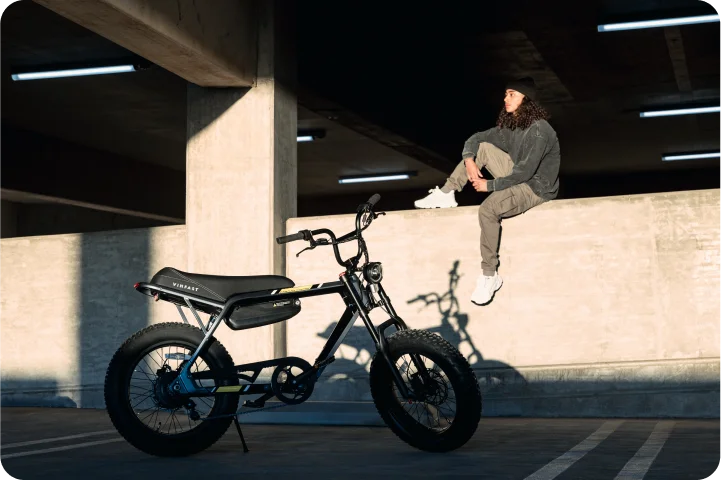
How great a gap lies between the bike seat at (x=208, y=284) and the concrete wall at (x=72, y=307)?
3.64m

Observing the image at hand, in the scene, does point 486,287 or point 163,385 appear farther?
point 486,287

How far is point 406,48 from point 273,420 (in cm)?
666

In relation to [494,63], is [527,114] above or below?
below

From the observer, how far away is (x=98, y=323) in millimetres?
9375

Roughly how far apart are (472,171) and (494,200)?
1.16 feet

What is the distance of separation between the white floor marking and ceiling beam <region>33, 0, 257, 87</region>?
435 cm

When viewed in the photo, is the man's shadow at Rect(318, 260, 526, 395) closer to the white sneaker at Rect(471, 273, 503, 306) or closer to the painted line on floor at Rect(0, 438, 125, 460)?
the white sneaker at Rect(471, 273, 503, 306)

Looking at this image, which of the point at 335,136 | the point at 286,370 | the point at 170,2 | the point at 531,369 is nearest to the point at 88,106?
the point at 335,136

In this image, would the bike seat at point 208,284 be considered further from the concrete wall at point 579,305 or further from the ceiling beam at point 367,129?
the ceiling beam at point 367,129

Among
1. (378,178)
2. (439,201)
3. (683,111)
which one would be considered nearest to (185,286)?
(439,201)

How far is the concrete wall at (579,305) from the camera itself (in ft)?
25.1

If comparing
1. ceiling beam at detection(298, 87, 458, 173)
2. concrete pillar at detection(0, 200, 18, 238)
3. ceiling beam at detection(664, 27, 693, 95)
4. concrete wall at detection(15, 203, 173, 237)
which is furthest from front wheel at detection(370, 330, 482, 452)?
concrete pillar at detection(0, 200, 18, 238)

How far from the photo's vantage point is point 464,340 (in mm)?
8203

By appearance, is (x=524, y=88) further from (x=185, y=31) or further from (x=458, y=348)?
(x=185, y=31)
